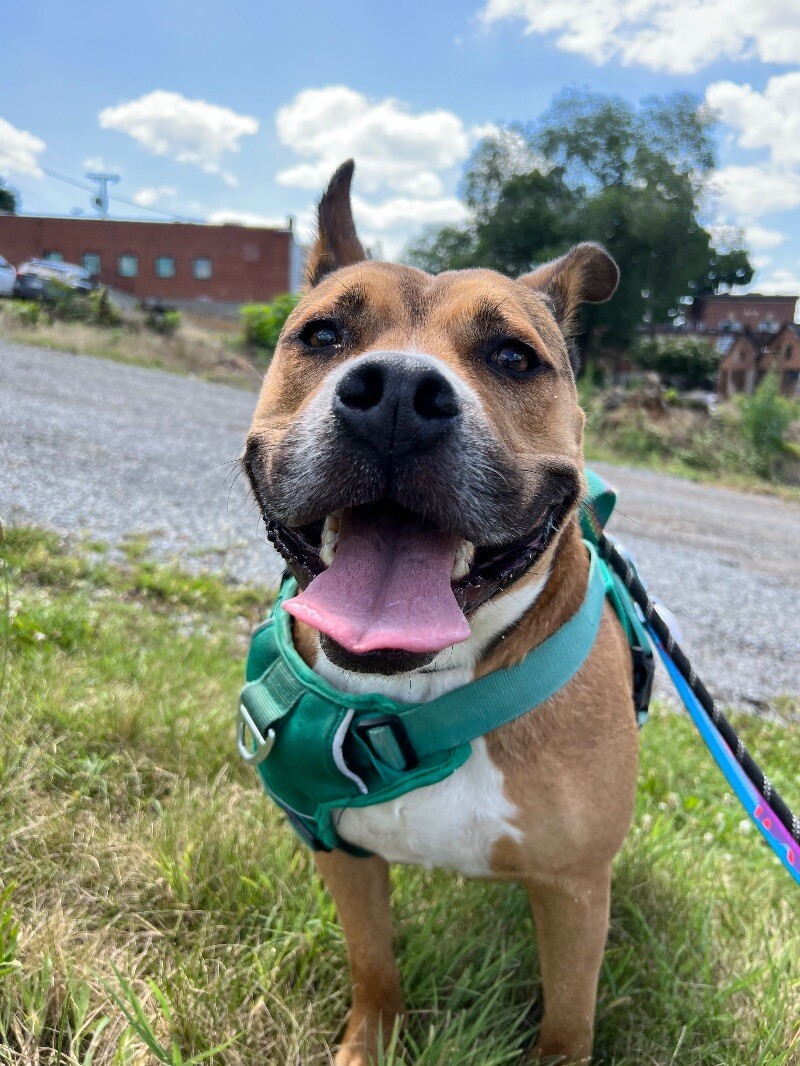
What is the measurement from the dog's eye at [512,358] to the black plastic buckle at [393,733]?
944 mm

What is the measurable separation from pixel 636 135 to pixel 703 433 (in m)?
20.9

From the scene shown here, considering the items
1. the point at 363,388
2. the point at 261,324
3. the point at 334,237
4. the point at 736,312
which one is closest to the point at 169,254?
the point at 261,324

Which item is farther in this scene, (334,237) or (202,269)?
(202,269)

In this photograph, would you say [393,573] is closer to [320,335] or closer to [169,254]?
[320,335]

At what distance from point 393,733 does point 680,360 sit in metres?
35.6

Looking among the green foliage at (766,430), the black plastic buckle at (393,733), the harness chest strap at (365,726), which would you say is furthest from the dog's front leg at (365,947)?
the green foliage at (766,430)

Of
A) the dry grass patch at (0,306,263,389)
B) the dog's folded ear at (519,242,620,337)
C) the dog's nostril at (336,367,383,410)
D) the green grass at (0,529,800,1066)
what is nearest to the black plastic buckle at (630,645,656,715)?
the green grass at (0,529,800,1066)

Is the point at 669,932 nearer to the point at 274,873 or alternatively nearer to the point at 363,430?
the point at 274,873

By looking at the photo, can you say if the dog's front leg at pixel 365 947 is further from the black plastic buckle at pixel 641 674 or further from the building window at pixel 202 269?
the building window at pixel 202 269

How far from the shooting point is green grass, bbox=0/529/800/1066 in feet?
5.70

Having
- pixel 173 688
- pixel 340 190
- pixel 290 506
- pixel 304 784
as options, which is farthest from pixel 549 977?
pixel 340 190

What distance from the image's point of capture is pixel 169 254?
45469 mm

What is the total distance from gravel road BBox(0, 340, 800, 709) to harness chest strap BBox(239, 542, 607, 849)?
0.74 m

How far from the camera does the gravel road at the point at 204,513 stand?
Answer: 5.00 m
